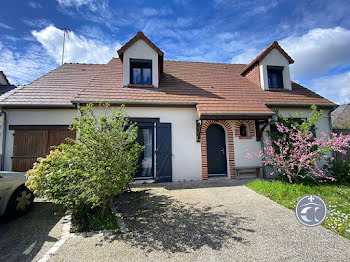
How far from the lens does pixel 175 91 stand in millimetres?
6988

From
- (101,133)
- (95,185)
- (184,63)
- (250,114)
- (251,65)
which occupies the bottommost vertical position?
(95,185)

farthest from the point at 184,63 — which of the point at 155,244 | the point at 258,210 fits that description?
the point at 155,244

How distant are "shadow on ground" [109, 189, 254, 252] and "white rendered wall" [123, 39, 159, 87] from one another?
16.3 ft

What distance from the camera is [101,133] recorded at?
3.29 metres

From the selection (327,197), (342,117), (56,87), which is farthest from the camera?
(342,117)

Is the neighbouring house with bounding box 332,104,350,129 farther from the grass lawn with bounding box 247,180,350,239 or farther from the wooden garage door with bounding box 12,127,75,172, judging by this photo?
the wooden garage door with bounding box 12,127,75,172

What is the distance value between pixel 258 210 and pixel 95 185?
349 cm

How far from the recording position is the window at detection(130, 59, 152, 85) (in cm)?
721

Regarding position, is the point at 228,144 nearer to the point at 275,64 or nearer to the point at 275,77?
the point at 275,77

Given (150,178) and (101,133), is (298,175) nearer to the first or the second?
(150,178)

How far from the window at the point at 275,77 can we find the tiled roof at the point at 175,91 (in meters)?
0.62

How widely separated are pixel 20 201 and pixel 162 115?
4553 millimetres

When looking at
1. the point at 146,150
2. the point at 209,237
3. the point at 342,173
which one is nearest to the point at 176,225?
the point at 209,237

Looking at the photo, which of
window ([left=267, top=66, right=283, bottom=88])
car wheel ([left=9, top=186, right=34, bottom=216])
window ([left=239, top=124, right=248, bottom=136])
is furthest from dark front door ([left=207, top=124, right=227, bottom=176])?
car wheel ([left=9, top=186, right=34, bottom=216])
